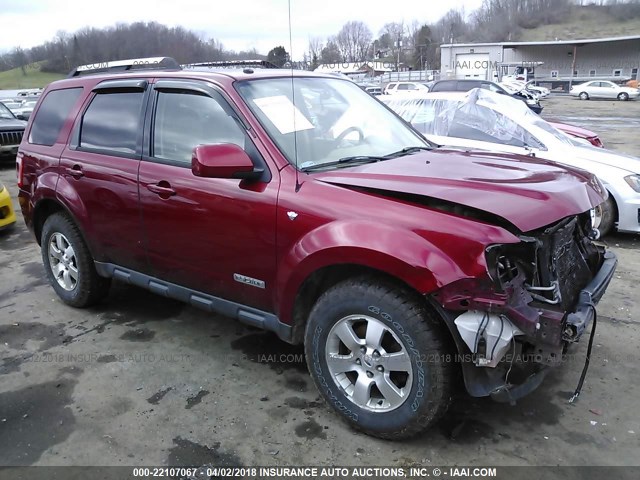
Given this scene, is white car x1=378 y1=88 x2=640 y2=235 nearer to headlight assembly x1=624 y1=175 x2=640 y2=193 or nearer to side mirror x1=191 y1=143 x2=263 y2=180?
headlight assembly x1=624 y1=175 x2=640 y2=193

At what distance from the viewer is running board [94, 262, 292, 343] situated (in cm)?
321

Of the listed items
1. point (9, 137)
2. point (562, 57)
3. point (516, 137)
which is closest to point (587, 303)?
point (516, 137)

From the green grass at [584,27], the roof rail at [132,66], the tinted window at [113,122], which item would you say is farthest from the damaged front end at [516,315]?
the green grass at [584,27]

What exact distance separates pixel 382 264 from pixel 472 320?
0.48 meters

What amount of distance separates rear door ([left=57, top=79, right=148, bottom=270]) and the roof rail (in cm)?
32

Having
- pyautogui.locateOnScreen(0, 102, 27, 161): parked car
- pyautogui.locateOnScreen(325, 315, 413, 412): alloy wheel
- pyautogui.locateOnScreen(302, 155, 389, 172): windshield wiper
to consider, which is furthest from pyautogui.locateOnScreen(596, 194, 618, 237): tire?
pyautogui.locateOnScreen(0, 102, 27, 161): parked car

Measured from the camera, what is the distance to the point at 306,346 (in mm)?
3023

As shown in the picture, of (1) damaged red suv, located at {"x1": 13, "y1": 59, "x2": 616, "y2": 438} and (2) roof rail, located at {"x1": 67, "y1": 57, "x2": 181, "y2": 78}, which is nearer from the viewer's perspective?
(1) damaged red suv, located at {"x1": 13, "y1": 59, "x2": 616, "y2": 438}

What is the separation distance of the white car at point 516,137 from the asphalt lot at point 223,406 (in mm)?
2082

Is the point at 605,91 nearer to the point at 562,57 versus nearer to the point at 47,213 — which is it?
the point at 562,57

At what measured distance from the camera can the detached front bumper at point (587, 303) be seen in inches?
98.3

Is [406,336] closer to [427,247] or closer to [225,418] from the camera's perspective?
[427,247]

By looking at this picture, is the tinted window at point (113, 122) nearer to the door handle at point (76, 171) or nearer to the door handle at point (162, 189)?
the door handle at point (76, 171)

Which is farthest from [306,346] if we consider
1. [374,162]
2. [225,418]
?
[374,162]
